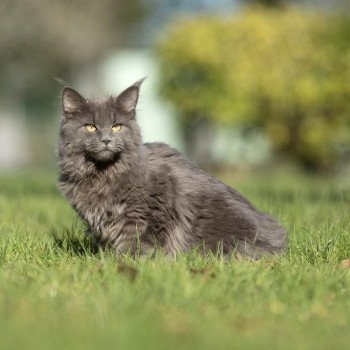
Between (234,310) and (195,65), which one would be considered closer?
(234,310)

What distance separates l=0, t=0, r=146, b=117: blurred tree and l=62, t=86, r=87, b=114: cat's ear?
21390 mm

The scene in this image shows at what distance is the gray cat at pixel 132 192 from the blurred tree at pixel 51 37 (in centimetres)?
2147

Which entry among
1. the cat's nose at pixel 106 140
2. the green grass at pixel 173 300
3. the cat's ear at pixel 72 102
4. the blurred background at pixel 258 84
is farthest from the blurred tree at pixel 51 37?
the green grass at pixel 173 300

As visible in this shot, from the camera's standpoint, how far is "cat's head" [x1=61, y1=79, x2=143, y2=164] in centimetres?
596

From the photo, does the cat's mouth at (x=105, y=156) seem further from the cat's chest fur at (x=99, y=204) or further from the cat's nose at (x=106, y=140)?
the cat's chest fur at (x=99, y=204)

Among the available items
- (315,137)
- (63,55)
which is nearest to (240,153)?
(315,137)

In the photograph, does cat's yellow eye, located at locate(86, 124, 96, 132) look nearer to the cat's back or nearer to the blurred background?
the cat's back

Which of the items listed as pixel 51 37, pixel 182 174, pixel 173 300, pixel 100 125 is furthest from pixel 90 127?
pixel 51 37

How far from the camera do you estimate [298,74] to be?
20500 millimetres

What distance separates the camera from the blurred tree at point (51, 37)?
27.7 m

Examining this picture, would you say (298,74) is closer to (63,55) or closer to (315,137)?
(315,137)

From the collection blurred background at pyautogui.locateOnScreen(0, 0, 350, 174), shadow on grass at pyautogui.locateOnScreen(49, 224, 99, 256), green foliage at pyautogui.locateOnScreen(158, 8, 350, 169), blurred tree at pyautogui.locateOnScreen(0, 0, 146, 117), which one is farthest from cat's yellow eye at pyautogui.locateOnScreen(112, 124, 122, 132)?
blurred tree at pyautogui.locateOnScreen(0, 0, 146, 117)

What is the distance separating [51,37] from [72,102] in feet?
76.1

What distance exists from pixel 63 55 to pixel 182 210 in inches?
973
